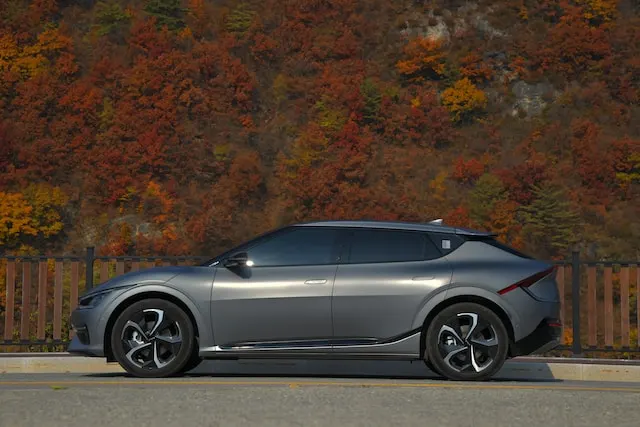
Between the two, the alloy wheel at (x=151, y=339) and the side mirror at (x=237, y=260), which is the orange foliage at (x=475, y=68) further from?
the alloy wheel at (x=151, y=339)

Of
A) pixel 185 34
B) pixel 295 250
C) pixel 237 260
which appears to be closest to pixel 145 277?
pixel 237 260

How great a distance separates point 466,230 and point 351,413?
12.7ft

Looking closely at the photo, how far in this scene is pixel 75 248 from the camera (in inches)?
2491

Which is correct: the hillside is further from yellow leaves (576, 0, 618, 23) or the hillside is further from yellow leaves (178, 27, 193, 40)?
yellow leaves (178, 27, 193, 40)

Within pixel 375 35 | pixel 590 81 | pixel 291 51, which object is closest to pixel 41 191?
pixel 291 51

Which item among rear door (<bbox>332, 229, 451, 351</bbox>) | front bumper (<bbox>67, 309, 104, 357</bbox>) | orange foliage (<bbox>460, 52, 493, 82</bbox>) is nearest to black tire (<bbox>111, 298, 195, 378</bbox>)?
front bumper (<bbox>67, 309, 104, 357</bbox>)

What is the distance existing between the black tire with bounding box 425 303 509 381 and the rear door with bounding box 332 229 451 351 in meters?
0.28

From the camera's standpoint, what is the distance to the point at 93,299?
37.7 ft

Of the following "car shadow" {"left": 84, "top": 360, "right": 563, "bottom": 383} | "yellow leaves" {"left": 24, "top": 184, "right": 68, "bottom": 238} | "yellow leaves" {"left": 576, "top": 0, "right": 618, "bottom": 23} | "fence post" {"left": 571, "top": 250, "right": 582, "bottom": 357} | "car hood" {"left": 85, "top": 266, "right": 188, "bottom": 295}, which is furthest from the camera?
"yellow leaves" {"left": 576, "top": 0, "right": 618, "bottom": 23}

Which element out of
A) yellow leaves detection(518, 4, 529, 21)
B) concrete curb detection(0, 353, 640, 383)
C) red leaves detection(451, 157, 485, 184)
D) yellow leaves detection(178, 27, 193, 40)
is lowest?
concrete curb detection(0, 353, 640, 383)

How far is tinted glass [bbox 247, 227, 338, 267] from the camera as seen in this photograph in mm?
11461

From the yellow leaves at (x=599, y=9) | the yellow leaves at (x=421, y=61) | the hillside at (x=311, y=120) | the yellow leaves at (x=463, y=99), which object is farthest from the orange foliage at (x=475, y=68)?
the yellow leaves at (x=599, y=9)

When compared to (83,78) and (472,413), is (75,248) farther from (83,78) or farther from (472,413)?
(472,413)

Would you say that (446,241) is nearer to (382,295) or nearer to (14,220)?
(382,295)
